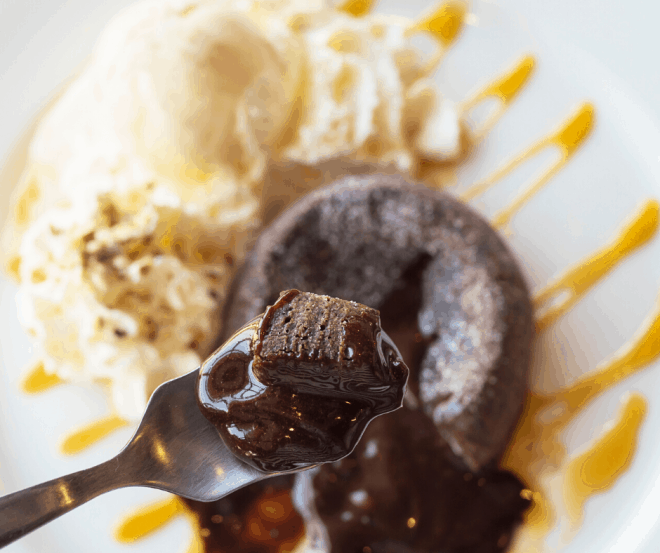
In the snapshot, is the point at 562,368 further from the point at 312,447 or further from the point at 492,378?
the point at 312,447

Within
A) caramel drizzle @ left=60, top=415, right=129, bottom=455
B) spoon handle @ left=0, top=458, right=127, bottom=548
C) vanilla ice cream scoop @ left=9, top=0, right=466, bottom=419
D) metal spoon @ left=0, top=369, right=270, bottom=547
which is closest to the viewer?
spoon handle @ left=0, top=458, right=127, bottom=548

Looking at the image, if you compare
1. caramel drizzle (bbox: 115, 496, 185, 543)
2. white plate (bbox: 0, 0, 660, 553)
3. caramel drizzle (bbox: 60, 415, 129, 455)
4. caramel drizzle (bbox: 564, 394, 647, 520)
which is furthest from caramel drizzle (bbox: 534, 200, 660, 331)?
caramel drizzle (bbox: 60, 415, 129, 455)

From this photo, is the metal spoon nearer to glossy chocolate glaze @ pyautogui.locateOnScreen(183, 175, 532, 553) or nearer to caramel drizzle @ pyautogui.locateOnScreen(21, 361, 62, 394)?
glossy chocolate glaze @ pyautogui.locateOnScreen(183, 175, 532, 553)

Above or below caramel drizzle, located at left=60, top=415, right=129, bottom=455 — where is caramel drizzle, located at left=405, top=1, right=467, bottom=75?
above

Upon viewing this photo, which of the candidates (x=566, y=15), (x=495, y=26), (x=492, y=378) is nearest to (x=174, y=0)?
(x=495, y=26)

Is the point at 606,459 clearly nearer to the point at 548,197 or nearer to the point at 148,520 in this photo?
the point at 548,197

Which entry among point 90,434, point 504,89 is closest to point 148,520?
point 90,434

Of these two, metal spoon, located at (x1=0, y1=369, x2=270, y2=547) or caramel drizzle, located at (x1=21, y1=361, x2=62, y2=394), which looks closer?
metal spoon, located at (x1=0, y1=369, x2=270, y2=547)

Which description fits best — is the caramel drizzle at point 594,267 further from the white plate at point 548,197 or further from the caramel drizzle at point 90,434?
the caramel drizzle at point 90,434

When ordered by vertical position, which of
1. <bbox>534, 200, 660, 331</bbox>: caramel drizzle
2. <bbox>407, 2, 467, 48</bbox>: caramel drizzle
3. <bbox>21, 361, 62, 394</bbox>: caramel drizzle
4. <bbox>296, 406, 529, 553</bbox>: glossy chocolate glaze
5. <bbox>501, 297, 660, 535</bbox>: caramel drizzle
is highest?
<bbox>407, 2, 467, 48</bbox>: caramel drizzle
